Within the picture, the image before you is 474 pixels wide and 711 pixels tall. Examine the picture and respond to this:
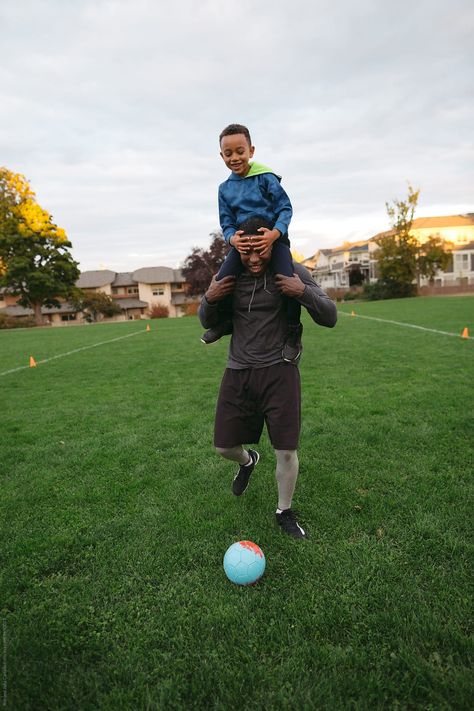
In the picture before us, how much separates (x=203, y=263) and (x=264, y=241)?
44794 mm

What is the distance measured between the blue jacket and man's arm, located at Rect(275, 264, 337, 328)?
47 cm

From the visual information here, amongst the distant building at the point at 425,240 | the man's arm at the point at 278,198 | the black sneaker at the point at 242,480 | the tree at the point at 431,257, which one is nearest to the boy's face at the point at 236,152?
the man's arm at the point at 278,198

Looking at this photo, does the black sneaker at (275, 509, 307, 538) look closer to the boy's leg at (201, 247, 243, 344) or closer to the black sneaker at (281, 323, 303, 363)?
the black sneaker at (281, 323, 303, 363)

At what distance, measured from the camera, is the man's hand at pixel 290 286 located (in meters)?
2.76

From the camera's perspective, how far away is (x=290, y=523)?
10.3ft

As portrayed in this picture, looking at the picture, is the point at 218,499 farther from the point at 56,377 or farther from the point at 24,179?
the point at 24,179

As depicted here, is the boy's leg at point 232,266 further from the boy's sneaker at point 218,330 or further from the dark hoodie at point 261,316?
the boy's sneaker at point 218,330

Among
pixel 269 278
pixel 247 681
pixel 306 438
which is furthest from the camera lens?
pixel 306 438

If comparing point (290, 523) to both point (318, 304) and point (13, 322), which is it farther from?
point (13, 322)

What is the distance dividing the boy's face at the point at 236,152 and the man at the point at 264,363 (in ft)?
1.95

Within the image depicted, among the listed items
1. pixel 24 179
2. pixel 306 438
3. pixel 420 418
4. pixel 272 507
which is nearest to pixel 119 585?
pixel 272 507

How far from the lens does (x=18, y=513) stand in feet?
11.8

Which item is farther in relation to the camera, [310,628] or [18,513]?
[18,513]

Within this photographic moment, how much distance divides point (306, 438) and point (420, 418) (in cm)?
166
